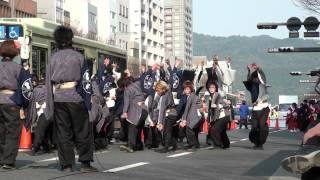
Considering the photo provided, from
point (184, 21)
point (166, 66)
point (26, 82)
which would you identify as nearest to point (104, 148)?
point (166, 66)

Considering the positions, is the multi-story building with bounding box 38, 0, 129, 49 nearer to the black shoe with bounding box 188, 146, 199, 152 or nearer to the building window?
the building window

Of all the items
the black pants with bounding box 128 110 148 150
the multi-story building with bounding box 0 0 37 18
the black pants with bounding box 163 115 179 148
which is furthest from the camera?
the multi-story building with bounding box 0 0 37 18

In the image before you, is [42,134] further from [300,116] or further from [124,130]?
[300,116]

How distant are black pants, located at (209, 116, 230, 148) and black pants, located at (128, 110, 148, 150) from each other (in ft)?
5.63

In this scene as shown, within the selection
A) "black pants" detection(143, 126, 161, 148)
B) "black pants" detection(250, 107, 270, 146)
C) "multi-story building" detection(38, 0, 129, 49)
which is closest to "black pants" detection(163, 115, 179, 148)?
"black pants" detection(143, 126, 161, 148)

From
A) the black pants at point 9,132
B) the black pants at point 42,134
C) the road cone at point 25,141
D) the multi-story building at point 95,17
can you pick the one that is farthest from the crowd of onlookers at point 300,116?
the multi-story building at point 95,17

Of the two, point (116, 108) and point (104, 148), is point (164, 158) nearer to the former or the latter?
point (104, 148)

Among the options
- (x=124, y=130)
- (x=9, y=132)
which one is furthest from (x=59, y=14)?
(x=9, y=132)

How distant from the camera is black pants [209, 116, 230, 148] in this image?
15.9 meters

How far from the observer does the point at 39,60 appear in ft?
55.7

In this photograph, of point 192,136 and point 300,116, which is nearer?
point 192,136

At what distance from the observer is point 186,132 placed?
1585 centimetres

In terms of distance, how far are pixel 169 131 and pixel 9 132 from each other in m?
5.72

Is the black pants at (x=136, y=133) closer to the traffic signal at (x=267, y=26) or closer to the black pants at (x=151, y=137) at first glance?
the black pants at (x=151, y=137)
